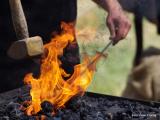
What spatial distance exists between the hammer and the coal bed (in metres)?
0.35

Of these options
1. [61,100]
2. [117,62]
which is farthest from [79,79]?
[117,62]

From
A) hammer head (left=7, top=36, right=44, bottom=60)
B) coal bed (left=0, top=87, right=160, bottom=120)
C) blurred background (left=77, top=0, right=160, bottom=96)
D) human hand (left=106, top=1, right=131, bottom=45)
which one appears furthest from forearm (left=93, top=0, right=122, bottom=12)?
blurred background (left=77, top=0, right=160, bottom=96)

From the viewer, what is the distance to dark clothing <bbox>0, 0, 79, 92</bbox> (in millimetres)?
3992

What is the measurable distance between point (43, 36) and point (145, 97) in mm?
1806

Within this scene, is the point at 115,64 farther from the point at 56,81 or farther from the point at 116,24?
the point at 56,81

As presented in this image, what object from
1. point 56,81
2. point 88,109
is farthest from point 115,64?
point 88,109

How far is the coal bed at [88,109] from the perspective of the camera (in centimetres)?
316

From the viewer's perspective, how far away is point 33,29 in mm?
4070

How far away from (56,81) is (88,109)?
1.07 ft

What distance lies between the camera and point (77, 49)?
13.4 feet

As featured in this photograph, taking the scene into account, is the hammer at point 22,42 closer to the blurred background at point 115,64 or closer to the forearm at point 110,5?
the forearm at point 110,5

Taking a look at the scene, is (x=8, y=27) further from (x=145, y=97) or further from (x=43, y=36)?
(x=145, y=97)

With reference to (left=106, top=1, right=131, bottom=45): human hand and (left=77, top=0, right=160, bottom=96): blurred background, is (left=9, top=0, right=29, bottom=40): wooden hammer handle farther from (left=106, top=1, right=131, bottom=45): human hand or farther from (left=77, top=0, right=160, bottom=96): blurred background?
(left=77, top=0, right=160, bottom=96): blurred background

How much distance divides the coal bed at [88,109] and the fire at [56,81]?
60mm
